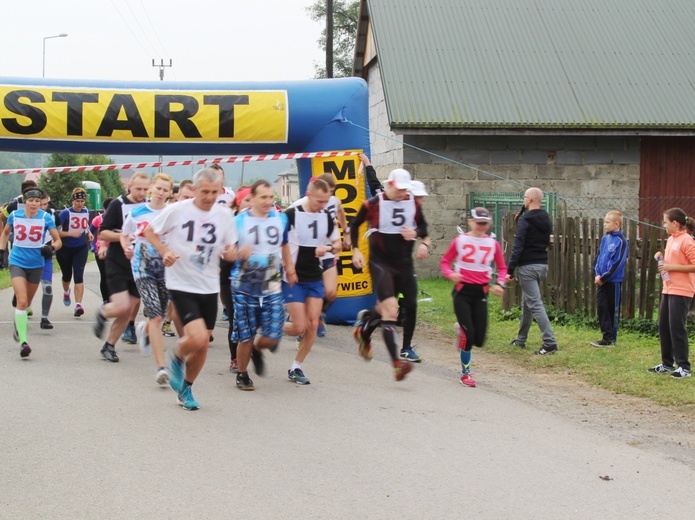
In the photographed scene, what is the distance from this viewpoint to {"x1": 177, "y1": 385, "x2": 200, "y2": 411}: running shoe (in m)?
7.18

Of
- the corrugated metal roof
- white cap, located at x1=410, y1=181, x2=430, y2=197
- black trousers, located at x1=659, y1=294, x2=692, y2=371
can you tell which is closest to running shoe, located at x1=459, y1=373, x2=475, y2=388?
white cap, located at x1=410, y1=181, x2=430, y2=197

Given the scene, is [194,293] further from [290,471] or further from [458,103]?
[458,103]

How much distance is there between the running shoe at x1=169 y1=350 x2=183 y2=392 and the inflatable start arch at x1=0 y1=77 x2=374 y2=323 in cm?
547

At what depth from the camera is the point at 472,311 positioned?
27.9 ft

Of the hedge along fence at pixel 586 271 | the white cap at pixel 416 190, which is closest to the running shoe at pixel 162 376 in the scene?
the white cap at pixel 416 190

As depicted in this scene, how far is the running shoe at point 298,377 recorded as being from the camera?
8438mm

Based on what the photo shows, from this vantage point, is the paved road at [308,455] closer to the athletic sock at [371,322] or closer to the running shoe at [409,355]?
the athletic sock at [371,322]

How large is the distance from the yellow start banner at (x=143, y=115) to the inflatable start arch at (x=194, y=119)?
13 mm

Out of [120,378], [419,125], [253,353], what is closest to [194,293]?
[253,353]

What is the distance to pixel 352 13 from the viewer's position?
44875 mm

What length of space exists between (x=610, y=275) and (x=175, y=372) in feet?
18.7

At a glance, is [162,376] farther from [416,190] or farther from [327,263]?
[416,190]

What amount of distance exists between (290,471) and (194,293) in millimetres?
2046

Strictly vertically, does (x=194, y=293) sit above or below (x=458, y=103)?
below
